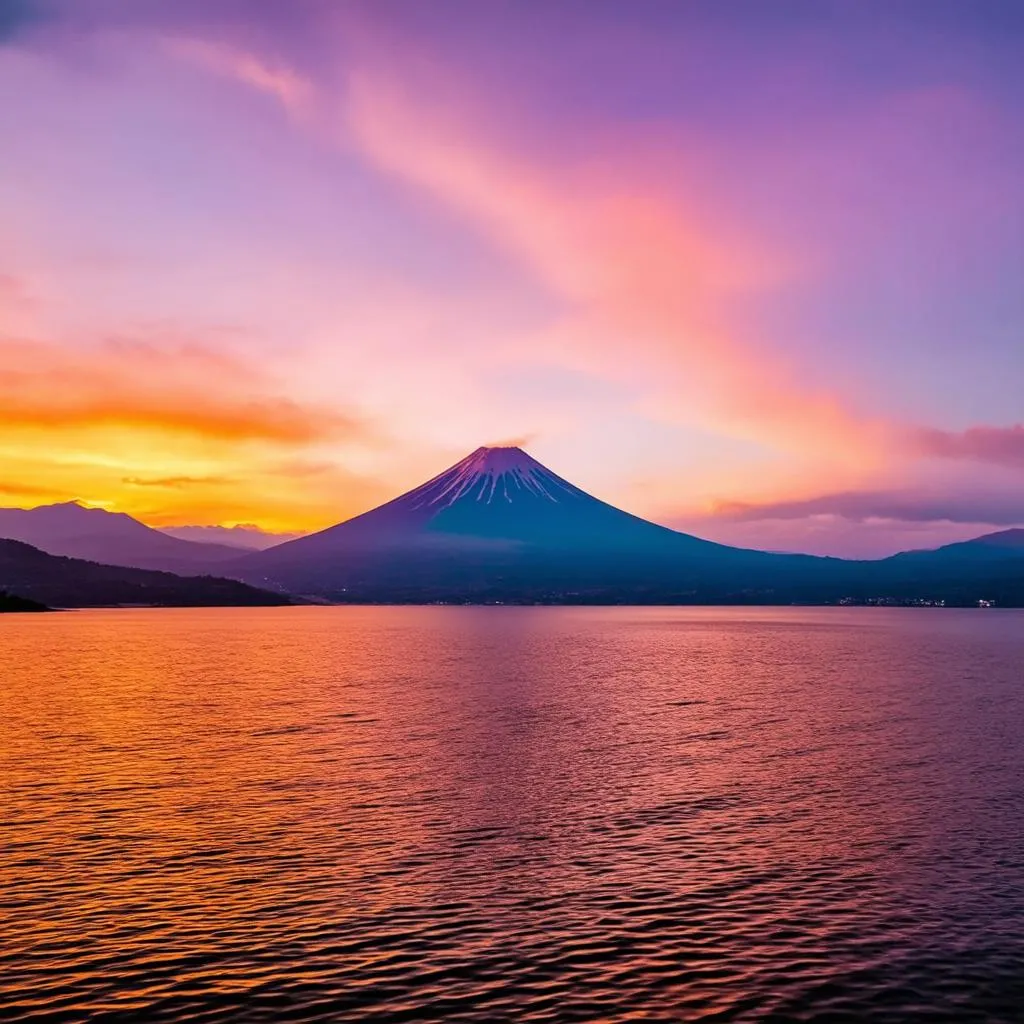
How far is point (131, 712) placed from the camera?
82.1m

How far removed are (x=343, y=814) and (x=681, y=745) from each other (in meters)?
28.9

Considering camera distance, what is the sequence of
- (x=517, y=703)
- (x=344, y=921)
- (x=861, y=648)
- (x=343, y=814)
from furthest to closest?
1. (x=861, y=648)
2. (x=517, y=703)
3. (x=343, y=814)
4. (x=344, y=921)

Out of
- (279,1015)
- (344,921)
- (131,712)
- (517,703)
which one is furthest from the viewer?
(517,703)

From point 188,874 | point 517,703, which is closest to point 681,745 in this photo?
point 517,703

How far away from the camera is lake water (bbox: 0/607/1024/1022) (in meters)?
24.2

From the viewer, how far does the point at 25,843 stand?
1479 inches

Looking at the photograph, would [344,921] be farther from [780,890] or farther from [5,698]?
[5,698]

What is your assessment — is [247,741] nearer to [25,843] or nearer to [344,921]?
[25,843]

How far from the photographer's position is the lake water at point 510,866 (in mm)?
24156

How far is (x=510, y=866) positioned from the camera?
116 feet

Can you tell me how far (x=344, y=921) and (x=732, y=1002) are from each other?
38.3 feet

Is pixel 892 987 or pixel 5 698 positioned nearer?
pixel 892 987

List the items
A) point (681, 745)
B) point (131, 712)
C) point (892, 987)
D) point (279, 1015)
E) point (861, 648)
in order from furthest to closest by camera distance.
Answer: point (861, 648), point (131, 712), point (681, 745), point (892, 987), point (279, 1015)

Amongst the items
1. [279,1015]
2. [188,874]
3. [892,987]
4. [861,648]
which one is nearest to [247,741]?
[188,874]
